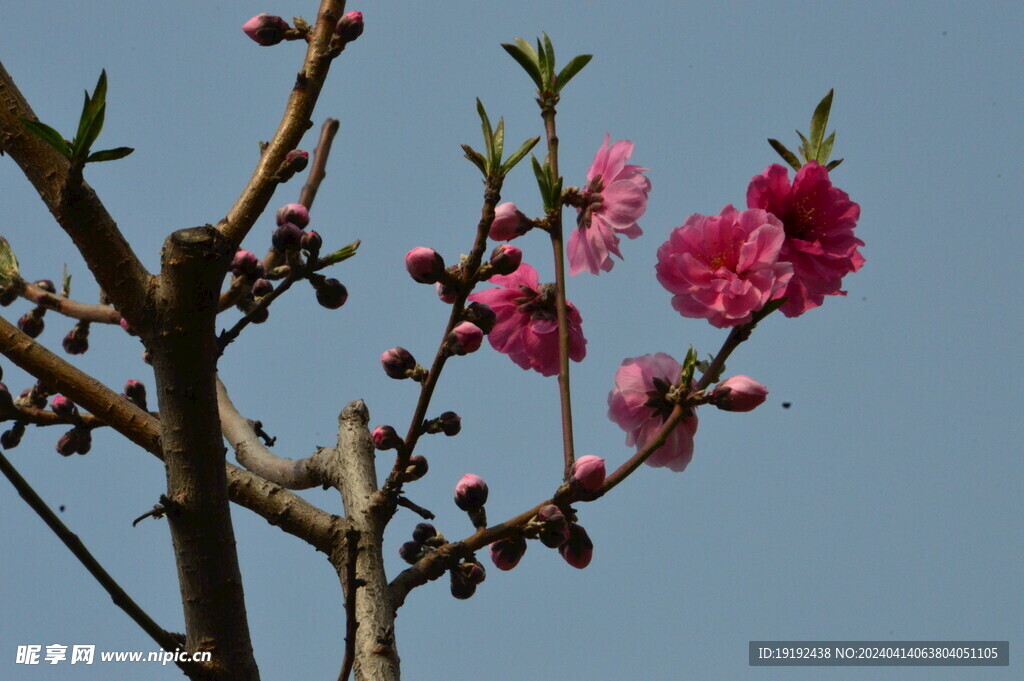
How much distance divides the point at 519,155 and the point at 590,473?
552 millimetres

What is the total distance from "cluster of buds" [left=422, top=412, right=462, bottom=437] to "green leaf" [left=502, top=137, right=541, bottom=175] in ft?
1.73

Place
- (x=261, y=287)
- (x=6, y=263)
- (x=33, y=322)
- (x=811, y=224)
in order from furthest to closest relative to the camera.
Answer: (x=33, y=322)
(x=6, y=263)
(x=261, y=287)
(x=811, y=224)

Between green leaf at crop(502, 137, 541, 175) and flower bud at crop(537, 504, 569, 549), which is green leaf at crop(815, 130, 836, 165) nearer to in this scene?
green leaf at crop(502, 137, 541, 175)

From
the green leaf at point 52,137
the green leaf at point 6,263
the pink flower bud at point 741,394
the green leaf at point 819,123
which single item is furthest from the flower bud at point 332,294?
the green leaf at point 6,263

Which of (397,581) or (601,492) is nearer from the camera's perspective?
(601,492)

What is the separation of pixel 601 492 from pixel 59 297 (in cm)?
204

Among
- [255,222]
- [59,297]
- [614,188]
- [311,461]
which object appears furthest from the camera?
[59,297]

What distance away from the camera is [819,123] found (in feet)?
5.65

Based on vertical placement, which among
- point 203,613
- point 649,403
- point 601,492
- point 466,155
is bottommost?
point 203,613

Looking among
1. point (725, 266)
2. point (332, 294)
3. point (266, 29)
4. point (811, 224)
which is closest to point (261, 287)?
point (332, 294)

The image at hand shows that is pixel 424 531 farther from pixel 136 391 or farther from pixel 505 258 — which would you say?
pixel 136 391

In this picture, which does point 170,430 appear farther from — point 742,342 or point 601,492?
point 742,342

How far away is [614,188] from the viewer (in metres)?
1.80

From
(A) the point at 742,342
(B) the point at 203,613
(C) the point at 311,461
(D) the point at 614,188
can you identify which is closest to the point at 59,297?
(C) the point at 311,461
